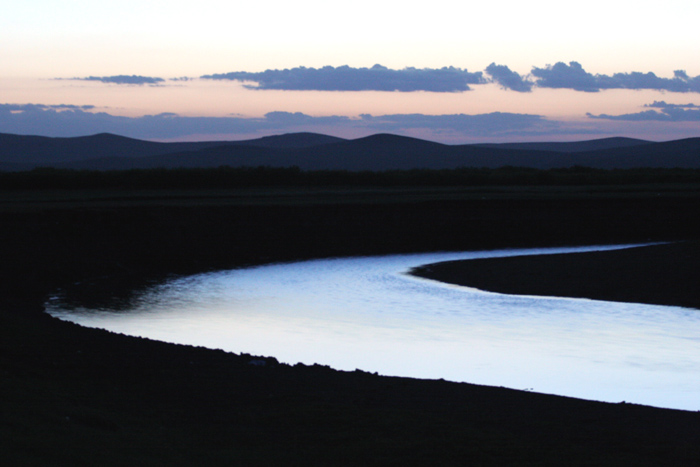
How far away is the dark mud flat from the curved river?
935mm

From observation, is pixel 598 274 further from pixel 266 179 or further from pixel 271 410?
pixel 266 179

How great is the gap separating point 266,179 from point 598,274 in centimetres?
4020

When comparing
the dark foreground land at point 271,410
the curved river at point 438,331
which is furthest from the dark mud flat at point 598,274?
the curved river at point 438,331

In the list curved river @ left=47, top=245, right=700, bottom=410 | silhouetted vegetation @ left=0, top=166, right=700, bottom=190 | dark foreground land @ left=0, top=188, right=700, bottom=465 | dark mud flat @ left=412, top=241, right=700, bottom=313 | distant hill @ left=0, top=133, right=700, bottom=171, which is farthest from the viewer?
distant hill @ left=0, top=133, right=700, bottom=171

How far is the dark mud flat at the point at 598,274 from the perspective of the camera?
64.2 ft

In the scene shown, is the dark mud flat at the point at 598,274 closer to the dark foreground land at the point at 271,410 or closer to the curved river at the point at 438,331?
the dark foreground land at the point at 271,410

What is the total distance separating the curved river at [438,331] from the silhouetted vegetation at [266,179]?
99.7 feet

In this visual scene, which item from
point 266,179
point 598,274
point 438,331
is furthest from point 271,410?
point 266,179

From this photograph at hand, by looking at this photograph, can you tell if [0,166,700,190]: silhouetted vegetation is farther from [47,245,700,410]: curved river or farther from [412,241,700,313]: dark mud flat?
[412,241,700,313]: dark mud flat

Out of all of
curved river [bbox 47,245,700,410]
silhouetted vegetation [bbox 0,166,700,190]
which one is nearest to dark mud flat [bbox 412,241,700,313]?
curved river [bbox 47,245,700,410]

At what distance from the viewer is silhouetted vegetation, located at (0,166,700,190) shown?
51500 mm

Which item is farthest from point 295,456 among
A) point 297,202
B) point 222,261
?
point 297,202

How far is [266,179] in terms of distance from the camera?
196 feet

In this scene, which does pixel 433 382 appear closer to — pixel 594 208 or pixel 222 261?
pixel 222 261
